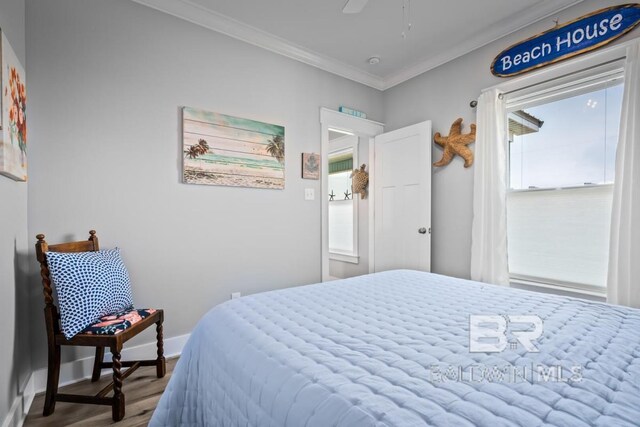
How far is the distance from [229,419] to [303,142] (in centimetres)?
266

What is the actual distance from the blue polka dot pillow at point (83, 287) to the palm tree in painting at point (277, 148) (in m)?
1.61

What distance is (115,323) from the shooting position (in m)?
1.75

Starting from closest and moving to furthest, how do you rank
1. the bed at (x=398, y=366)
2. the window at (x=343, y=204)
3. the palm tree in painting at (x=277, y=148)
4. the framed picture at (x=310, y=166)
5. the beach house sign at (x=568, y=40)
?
the bed at (x=398, y=366) → the beach house sign at (x=568, y=40) → the palm tree in painting at (x=277, y=148) → the framed picture at (x=310, y=166) → the window at (x=343, y=204)

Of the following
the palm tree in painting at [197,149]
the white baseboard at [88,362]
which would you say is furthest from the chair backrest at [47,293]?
the palm tree in painting at [197,149]

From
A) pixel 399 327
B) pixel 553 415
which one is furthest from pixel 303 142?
pixel 553 415

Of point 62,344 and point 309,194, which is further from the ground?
point 309,194

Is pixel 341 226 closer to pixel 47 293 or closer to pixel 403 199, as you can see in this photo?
pixel 403 199

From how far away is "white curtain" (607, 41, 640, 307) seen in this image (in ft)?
6.56

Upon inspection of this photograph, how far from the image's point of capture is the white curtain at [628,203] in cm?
200

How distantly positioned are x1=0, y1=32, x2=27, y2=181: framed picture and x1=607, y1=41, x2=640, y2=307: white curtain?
3.48 m

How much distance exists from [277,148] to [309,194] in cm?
59

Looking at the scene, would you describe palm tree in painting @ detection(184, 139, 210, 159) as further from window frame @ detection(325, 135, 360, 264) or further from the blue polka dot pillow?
window frame @ detection(325, 135, 360, 264)

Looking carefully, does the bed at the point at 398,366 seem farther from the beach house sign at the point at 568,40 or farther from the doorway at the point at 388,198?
the beach house sign at the point at 568,40

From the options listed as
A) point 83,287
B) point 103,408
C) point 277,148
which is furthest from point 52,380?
point 277,148
